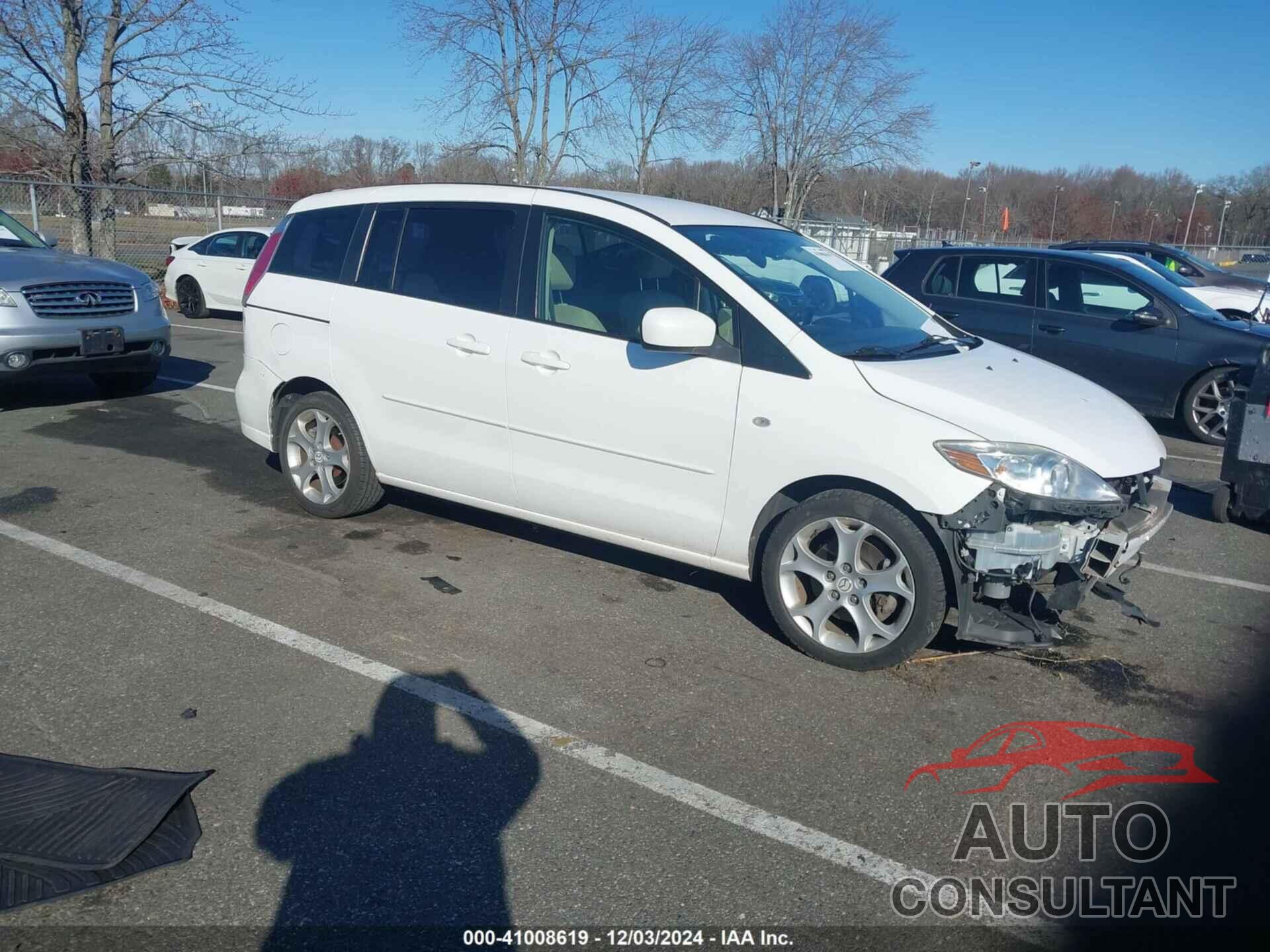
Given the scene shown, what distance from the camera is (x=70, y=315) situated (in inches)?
326

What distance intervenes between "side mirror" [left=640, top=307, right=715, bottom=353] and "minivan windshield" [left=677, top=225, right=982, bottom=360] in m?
0.37

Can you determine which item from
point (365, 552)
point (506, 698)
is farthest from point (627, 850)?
point (365, 552)

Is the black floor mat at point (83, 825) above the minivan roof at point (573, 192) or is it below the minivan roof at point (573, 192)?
below

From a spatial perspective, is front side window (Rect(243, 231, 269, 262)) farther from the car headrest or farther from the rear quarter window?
the car headrest

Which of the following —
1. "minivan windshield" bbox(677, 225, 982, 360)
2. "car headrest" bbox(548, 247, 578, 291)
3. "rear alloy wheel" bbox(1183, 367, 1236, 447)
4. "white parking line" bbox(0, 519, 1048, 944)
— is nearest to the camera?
"white parking line" bbox(0, 519, 1048, 944)

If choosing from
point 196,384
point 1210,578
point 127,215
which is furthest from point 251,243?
point 1210,578

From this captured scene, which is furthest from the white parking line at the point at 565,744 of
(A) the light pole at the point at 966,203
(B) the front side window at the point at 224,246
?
(A) the light pole at the point at 966,203

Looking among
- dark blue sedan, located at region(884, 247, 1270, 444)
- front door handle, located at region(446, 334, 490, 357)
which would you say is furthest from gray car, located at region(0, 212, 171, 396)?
dark blue sedan, located at region(884, 247, 1270, 444)

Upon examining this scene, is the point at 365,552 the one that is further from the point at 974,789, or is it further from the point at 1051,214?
the point at 1051,214

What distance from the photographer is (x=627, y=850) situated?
9.70ft

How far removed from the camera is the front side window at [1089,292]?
9.30 meters

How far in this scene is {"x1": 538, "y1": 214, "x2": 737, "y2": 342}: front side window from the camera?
4.55m

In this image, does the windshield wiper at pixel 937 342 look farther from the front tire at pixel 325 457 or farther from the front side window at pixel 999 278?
the front side window at pixel 999 278

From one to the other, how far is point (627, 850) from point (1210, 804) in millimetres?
1947
